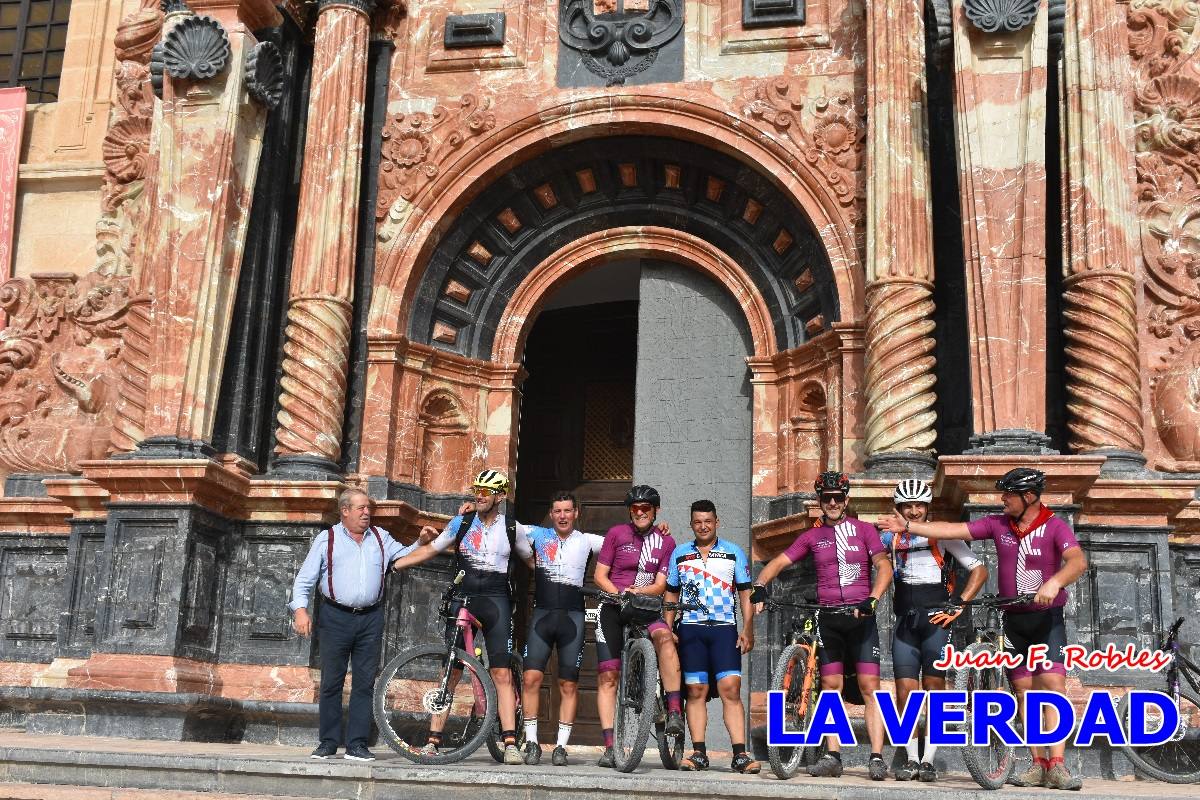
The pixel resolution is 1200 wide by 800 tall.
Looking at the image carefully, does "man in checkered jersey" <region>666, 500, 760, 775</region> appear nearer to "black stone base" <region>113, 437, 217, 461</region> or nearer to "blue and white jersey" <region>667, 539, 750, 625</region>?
"blue and white jersey" <region>667, 539, 750, 625</region>

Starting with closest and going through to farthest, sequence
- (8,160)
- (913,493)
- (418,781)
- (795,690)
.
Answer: (418,781) < (795,690) < (913,493) < (8,160)

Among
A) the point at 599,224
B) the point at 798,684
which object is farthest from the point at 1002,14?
the point at 798,684

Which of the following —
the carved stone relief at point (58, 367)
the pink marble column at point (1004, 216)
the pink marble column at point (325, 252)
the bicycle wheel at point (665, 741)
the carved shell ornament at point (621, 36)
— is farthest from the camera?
the carved stone relief at point (58, 367)

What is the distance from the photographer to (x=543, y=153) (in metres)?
14.0

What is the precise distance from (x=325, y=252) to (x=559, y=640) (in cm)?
560

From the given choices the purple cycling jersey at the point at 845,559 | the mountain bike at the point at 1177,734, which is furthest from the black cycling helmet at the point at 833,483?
the mountain bike at the point at 1177,734

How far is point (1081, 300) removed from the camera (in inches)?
452

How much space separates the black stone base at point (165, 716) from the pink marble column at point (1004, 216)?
6.41 meters

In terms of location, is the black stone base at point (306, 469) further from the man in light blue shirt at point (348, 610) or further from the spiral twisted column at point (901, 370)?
the spiral twisted column at point (901, 370)

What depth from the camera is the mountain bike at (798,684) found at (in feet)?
27.1

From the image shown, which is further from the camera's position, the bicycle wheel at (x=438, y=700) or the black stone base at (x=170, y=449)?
the black stone base at (x=170, y=449)

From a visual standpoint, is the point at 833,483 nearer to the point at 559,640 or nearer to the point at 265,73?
the point at 559,640

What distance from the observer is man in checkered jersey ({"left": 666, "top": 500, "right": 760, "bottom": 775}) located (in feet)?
29.1

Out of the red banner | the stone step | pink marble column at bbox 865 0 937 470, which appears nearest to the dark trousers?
the stone step
